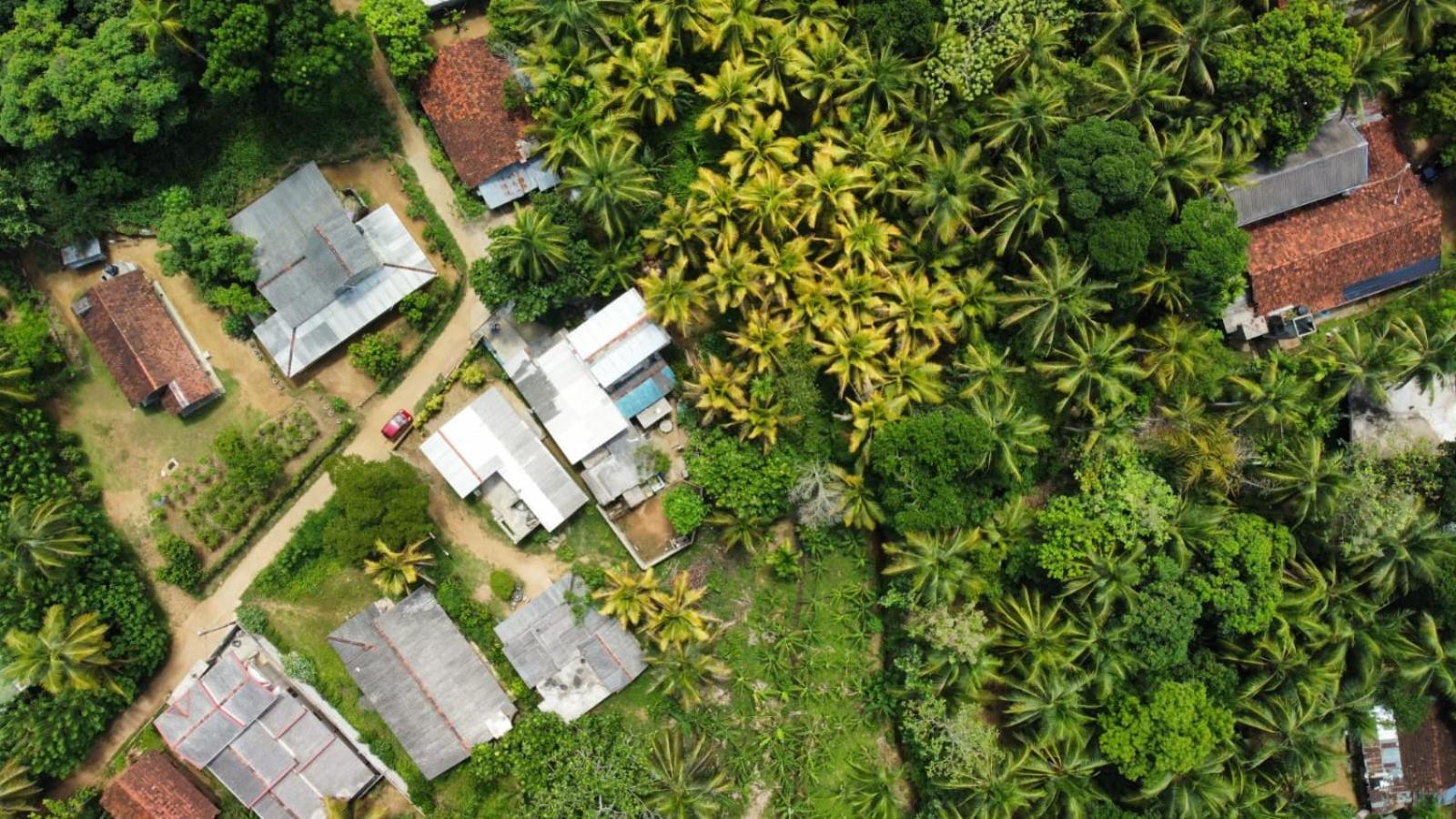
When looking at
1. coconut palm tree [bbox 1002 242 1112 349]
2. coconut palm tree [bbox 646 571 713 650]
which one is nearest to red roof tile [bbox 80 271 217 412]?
coconut palm tree [bbox 646 571 713 650]

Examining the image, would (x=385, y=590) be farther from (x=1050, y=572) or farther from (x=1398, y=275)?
(x=1398, y=275)

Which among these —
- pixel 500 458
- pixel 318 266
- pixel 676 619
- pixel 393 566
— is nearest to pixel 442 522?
pixel 393 566

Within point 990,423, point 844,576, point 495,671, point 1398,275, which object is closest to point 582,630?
point 495,671

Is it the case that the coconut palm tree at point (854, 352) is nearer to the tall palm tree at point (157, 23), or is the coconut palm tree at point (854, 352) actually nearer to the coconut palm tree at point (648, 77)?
the coconut palm tree at point (648, 77)

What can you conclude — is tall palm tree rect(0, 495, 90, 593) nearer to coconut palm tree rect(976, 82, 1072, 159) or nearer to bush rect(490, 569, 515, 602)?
bush rect(490, 569, 515, 602)

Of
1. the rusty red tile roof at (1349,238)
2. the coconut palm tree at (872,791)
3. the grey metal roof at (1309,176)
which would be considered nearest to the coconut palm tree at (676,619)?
the coconut palm tree at (872,791)
